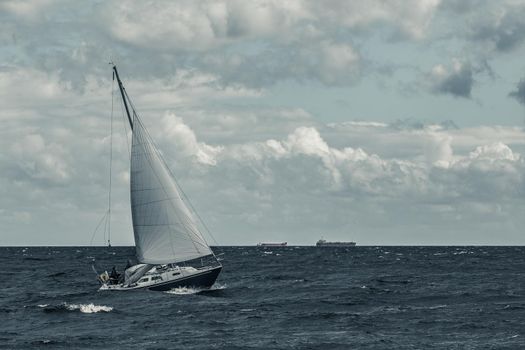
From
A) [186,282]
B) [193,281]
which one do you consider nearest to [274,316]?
[193,281]

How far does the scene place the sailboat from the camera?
76750mm

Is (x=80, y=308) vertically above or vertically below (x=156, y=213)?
below

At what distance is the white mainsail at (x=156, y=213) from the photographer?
76.6 m

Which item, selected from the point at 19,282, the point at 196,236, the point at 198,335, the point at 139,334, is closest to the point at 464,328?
the point at 198,335

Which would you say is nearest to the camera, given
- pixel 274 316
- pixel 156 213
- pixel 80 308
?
pixel 274 316

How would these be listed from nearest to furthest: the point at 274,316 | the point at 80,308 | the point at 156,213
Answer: the point at 274,316
the point at 80,308
the point at 156,213

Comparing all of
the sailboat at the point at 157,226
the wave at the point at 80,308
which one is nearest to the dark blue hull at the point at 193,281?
the sailboat at the point at 157,226

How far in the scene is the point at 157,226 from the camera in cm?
7762

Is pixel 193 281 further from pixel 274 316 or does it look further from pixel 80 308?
pixel 274 316

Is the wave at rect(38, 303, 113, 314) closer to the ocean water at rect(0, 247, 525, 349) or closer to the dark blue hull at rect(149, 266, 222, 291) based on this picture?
the ocean water at rect(0, 247, 525, 349)

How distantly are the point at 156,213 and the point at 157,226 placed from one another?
48.7 inches

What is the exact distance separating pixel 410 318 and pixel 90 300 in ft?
96.9

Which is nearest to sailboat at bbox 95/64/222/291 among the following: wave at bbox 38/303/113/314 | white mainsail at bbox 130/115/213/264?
white mainsail at bbox 130/115/213/264

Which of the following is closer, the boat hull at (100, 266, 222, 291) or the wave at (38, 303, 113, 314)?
the wave at (38, 303, 113, 314)
